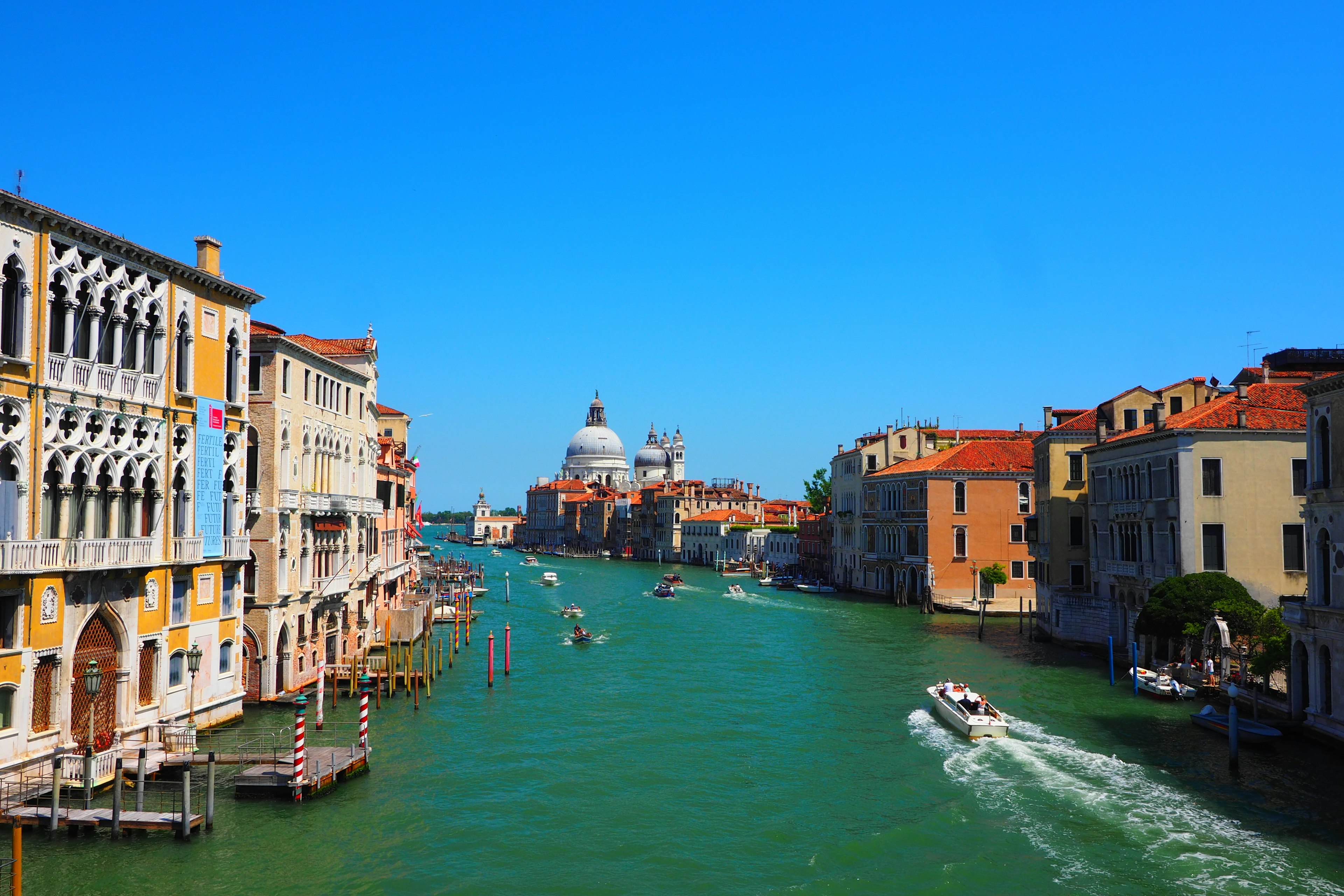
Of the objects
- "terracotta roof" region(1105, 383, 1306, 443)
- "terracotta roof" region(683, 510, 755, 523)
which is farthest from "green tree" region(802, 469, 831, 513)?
"terracotta roof" region(1105, 383, 1306, 443)

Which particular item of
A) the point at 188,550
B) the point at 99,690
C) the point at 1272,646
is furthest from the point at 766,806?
the point at 1272,646

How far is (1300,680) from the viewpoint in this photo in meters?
21.7

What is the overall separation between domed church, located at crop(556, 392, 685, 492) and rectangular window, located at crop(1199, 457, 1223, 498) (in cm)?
13469

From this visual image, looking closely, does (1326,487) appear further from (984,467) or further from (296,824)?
(984,467)

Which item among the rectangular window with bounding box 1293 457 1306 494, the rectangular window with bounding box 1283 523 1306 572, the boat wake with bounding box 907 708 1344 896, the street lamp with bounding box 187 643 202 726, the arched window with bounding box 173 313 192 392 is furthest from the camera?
the rectangular window with bounding box 1283 523 1306 572

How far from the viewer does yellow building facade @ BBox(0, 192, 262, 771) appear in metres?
16.1

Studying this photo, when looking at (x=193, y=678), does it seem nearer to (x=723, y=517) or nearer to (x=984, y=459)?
(x=984, y=459)

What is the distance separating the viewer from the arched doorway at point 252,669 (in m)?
24.5

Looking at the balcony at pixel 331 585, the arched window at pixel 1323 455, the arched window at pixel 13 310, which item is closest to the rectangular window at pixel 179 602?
the arched window at pixel 13 310

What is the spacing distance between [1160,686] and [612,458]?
148 m

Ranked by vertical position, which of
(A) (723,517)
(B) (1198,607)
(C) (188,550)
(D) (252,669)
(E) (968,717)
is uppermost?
(A) (723,517)

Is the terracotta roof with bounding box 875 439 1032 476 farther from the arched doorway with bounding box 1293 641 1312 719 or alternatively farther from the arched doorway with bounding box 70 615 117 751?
the arched doorway with bounding box 70 615 117 751

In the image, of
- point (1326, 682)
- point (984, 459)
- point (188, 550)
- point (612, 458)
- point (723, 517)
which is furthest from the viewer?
point (612, 458)

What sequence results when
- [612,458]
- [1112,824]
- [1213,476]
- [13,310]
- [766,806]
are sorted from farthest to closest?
[612,458]
[1213,476]
[766,806]
[1112,824]
[13,310]
